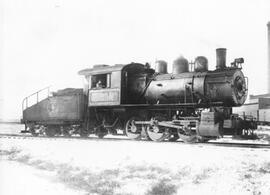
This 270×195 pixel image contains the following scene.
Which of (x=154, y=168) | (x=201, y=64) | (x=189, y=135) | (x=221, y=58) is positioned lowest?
(x=154, y=168)

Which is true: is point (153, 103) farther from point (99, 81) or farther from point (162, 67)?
point (99, 81)

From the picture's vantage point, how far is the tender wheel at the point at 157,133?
43.7ft

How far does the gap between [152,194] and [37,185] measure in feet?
10.0

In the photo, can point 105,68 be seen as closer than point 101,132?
Yes

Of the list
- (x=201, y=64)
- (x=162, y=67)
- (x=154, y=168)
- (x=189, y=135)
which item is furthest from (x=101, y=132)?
(x=154, y=168)

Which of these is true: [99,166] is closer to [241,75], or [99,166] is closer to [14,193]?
[14,193]

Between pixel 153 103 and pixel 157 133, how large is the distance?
138 centimetres

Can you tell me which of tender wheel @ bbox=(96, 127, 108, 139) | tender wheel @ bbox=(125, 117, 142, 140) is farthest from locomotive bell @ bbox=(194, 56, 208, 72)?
tender wheel @ bbox=(96, 127, 108, 139)

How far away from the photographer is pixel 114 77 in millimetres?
14852

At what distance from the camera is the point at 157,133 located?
1351cm

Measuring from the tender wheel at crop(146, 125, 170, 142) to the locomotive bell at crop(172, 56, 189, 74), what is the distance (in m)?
2.41

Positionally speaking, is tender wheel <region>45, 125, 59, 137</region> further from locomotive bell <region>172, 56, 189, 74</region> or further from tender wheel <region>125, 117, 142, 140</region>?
locomotive bell <region>172, 56, 189, 74</region>

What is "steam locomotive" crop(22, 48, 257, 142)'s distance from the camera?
12273 mm

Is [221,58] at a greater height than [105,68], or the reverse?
[221,58]
